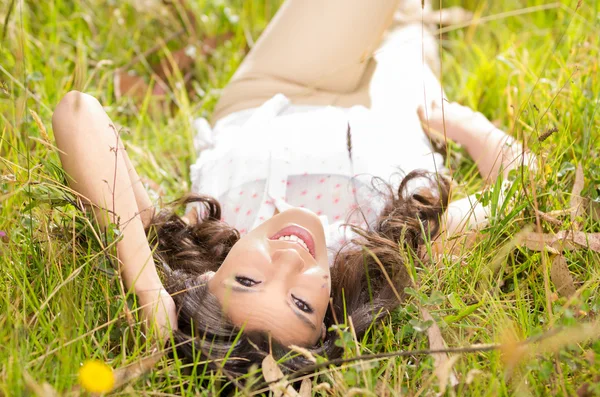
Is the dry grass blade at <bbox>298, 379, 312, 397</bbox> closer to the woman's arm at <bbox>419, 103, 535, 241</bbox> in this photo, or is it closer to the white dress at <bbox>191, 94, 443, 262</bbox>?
the white dress at <bbox>191, 94, 443, 262</bbox>

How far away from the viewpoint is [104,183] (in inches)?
64.2

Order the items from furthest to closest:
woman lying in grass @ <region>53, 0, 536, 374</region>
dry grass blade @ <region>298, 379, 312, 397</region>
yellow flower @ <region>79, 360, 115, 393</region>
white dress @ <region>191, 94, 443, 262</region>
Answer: white dress @ <region>191, 94, 443, 262</region>
woman lying in grass @ <region>53, 0, 536, 374</region>
dry grass blade @ <region>298, 379, 312, 397</region>
yellow flower @ <region>79, 360, 115, 393</region>

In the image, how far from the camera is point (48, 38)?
121 inches

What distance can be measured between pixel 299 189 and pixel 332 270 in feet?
1.37

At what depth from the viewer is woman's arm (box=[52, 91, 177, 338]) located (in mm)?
1602

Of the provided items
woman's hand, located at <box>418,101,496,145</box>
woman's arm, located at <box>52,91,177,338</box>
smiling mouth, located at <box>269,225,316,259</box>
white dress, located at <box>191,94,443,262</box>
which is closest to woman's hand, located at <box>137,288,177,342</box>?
woman's arm, located at <box>52,91,177,338</box>

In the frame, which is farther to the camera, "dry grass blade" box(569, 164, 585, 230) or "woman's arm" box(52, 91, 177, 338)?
"dry grass blade" box(569, 164, 585, 230)

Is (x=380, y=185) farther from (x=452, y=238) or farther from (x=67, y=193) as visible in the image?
(x=67, y=193)

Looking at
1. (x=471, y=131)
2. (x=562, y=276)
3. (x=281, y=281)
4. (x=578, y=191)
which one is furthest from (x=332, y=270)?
(x=471, y=131)

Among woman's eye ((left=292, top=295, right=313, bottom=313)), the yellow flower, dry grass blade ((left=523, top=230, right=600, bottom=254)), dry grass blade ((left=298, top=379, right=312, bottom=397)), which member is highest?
the yellow flower

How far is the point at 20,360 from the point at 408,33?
2.19 metres

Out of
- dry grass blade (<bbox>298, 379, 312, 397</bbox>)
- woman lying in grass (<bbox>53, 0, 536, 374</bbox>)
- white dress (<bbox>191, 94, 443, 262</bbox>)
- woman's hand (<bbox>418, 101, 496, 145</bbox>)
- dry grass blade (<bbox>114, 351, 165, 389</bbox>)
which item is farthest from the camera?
woman's hand (<bbox>418, 101, 496, 145</bbox>)

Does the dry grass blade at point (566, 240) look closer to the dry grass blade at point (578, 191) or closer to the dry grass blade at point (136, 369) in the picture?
the dry grass blade at point (578, 191)

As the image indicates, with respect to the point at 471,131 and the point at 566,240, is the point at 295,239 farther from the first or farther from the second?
the point at 471,131
